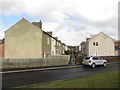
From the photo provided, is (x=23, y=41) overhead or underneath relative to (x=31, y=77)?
overhead

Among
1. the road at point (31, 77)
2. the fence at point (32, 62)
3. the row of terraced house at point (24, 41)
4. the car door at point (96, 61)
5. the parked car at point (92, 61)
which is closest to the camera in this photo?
the road at point (31, 77)

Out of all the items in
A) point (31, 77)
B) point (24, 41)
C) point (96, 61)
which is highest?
point (24, 41)

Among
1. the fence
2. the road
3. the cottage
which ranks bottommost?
the road

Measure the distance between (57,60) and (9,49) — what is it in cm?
1336

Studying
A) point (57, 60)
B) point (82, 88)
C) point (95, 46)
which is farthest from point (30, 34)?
point (82, 88)

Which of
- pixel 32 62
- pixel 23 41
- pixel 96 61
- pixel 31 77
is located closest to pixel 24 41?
pixel 23 41

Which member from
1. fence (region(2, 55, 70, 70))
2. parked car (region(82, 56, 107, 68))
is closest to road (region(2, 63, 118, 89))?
fence (region(2, 55, 70, 70))

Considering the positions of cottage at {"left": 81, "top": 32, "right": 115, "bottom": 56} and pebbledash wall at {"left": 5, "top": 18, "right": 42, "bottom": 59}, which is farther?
cottage at {"left": 81, "top": 32, "right": 115, "bottom": 56}

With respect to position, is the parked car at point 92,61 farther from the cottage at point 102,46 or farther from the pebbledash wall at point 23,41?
the cottage at point 102,46

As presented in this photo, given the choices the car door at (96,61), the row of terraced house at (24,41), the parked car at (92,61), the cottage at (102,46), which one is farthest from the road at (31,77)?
the cottage at (102,46)

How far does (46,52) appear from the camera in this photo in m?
58.2

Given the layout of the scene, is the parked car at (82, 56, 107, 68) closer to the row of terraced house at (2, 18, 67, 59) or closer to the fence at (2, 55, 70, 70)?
the fence at (2, 55, 70, 70)

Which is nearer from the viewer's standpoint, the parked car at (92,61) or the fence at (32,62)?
the fence at (32,62)

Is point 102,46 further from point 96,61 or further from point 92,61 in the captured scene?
point 92,61
